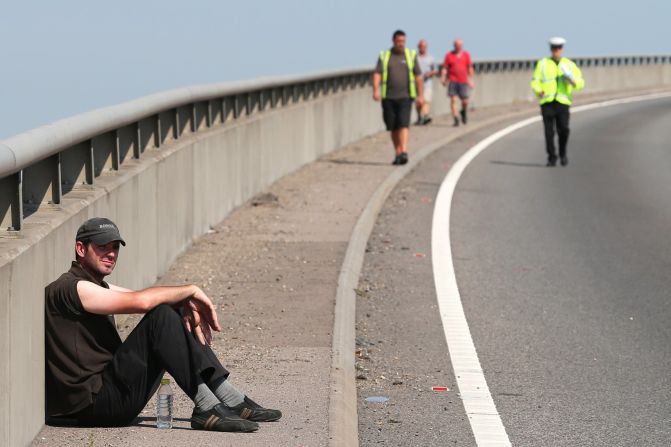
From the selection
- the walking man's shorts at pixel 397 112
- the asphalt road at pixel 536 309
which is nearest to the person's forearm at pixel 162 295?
the asphalt road at pixel 536 309

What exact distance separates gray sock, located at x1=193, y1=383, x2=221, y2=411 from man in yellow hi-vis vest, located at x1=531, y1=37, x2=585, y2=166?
661 inches

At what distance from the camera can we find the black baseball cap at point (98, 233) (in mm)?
7137

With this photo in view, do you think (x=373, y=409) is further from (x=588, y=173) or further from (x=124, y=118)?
(x=588, y=173)

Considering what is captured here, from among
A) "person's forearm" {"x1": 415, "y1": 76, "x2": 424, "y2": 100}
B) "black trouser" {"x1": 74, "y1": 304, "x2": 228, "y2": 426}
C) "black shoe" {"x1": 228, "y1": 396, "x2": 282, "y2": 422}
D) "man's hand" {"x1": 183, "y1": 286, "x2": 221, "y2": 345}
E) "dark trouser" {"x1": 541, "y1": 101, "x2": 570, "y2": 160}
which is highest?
"man's hand" {"x1": 183, "y1": 286, "x2": 221, "y2": 345}

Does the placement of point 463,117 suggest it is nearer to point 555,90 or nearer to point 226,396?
point 555,90

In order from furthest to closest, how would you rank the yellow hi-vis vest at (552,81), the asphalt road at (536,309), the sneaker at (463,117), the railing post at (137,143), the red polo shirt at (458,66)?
1. the red polo shirt at (458,66)
2. the sneaker at (463,117)
3. the yellow hi-vis vest at (552,81)
4. the railing post at (137,143)
5. the asphalt road at (536,309)

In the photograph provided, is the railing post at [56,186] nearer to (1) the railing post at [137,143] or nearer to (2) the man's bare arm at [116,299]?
(2) the man's bare arm at [116,299]

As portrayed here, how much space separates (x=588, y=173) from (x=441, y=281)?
10.4 m

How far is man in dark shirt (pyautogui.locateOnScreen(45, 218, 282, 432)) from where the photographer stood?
23.3ft

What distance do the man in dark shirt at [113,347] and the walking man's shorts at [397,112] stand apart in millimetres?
15596

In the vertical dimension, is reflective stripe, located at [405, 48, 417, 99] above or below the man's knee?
below

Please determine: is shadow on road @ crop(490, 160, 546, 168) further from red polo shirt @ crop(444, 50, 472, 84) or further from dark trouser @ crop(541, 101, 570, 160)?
red polo shirt @ crop(444, 50, 472, 84)

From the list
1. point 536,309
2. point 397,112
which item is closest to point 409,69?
point 397,112

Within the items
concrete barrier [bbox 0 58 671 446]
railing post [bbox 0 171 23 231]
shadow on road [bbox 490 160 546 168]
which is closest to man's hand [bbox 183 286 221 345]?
concrete barrier [bbox 0 58 671 446]
